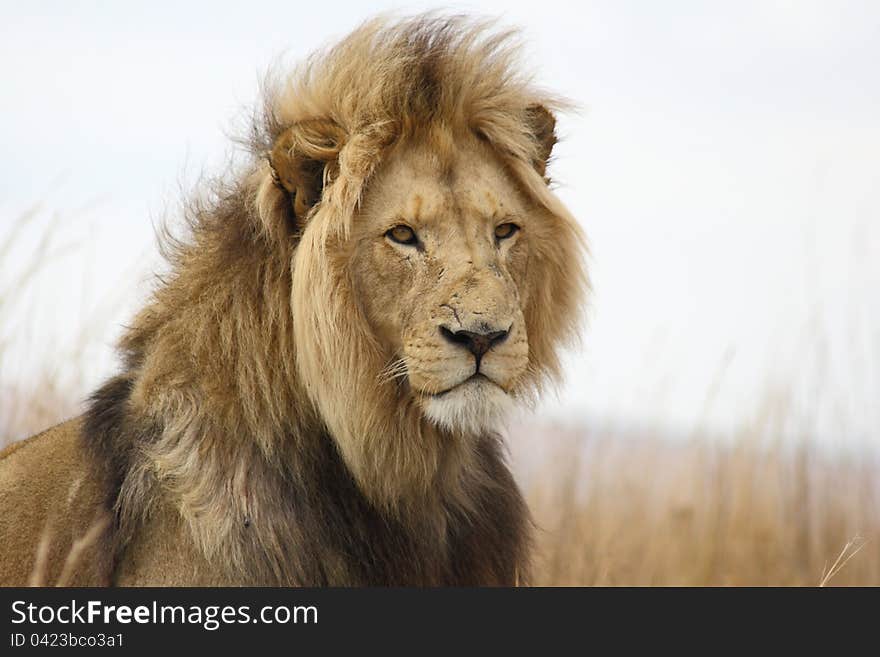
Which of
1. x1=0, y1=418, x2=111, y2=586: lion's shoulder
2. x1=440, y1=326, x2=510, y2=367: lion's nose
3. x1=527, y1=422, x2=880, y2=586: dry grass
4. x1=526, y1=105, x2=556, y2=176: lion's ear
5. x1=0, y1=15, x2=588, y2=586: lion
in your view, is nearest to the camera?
x1=440, y1=326, x2=510, y2=367: lion's nose

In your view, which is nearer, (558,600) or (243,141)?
(558,600)

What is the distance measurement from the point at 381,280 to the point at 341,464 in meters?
0.61

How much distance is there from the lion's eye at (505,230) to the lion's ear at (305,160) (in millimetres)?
547

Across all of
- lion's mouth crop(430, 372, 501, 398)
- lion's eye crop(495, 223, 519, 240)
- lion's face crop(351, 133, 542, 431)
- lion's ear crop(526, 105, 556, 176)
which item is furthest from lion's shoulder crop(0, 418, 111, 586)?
lion's ear crop(526, 105, 556, 176)

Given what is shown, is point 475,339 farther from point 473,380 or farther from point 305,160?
point 305,160

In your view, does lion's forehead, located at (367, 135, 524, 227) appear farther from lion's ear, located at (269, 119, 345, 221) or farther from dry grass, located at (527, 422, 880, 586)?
dry grass, located at (527, 422, 880, 586)

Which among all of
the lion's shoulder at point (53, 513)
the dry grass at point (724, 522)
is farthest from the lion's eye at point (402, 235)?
the dry grass at point (724, 522)

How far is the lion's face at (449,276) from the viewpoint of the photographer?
330 centimetres

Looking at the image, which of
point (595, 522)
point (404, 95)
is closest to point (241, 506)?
point (404, 95)

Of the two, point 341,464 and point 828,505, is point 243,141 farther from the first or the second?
point 828,505

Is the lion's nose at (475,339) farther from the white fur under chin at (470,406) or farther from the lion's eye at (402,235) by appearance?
the lion's eye at (402,235)

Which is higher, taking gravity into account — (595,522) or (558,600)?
(558,600)

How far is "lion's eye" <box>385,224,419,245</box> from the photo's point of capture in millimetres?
3539

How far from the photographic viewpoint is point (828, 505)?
7344 millimetres
